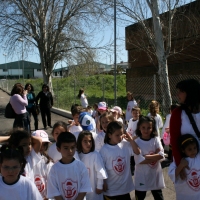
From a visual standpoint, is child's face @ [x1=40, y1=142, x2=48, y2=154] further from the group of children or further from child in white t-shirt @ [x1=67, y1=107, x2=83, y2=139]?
child in white t-shirt @ [x1=67, y1=107, x2=83, y2=139]

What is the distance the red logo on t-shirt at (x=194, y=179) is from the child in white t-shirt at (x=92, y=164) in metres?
0.87

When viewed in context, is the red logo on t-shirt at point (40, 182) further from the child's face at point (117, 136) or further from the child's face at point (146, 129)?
the child's face at point (146, 129)

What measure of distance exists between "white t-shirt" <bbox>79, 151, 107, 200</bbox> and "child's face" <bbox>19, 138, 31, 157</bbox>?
2.01 ft

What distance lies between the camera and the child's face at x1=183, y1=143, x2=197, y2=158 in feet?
8.60

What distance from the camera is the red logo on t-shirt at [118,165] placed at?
321 centimetres

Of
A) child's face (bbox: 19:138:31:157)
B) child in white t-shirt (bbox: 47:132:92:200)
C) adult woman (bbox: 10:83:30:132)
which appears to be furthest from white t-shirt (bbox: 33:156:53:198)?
adult woman (bbox: 10:83:30:132)

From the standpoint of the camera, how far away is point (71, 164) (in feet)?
8.66

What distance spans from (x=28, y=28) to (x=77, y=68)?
3.54 meters

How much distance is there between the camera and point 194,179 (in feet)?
8.85

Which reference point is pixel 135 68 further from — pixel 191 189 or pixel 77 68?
pixel 191 189

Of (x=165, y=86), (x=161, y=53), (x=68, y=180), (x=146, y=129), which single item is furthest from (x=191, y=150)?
(x=161, y=53)

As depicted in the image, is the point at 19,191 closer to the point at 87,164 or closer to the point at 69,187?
the point at 69,187

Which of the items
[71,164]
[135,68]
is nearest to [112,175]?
[71,164]

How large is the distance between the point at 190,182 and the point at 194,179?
0.16 ft
